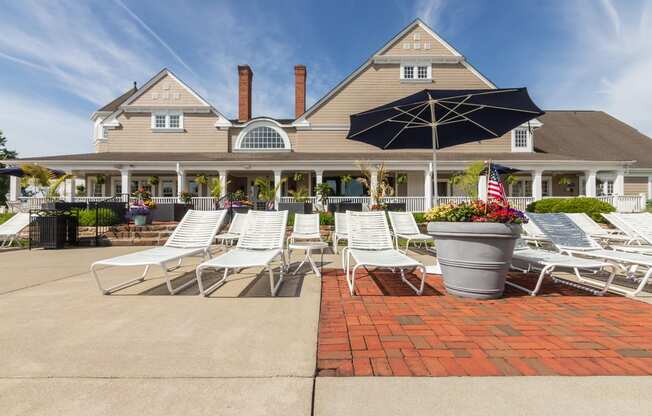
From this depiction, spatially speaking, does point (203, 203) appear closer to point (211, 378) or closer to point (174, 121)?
point (174, 121)

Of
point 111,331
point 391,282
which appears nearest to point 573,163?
point 391,282

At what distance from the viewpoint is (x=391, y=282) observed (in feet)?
15.7

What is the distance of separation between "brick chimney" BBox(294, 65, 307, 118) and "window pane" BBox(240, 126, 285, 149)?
8.56 ft

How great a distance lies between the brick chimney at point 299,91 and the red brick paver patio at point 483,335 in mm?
17720

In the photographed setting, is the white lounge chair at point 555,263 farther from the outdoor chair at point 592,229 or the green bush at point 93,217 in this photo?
the green bush at point 93,217

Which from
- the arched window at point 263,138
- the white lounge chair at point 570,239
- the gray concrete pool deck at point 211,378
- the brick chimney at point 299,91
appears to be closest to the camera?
the gray concrete pool deck at point 211,378

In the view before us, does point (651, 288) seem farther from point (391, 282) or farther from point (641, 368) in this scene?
point (391, 282)

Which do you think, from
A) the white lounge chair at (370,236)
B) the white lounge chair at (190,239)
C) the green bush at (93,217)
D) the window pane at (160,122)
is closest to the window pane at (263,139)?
the window pane at (160,122)

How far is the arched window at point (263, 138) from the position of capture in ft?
60.4

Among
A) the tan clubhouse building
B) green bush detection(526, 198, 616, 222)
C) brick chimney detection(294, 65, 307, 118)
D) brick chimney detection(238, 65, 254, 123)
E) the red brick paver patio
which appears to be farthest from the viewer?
brick chimney detection(294, 65, 307, 118)

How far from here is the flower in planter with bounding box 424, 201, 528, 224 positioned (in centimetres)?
366

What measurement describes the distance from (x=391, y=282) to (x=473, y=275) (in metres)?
1.34

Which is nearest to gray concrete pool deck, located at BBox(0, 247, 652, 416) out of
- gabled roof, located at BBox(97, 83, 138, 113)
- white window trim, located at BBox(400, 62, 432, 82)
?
white window trim, located at BBox(400, 62, 432, 82)

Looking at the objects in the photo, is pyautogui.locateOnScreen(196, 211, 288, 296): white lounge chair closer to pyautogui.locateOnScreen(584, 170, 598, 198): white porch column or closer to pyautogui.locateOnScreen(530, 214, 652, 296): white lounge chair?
pyautogui.locateOnScreen(530, 214, 652, 296): white lounge chair
